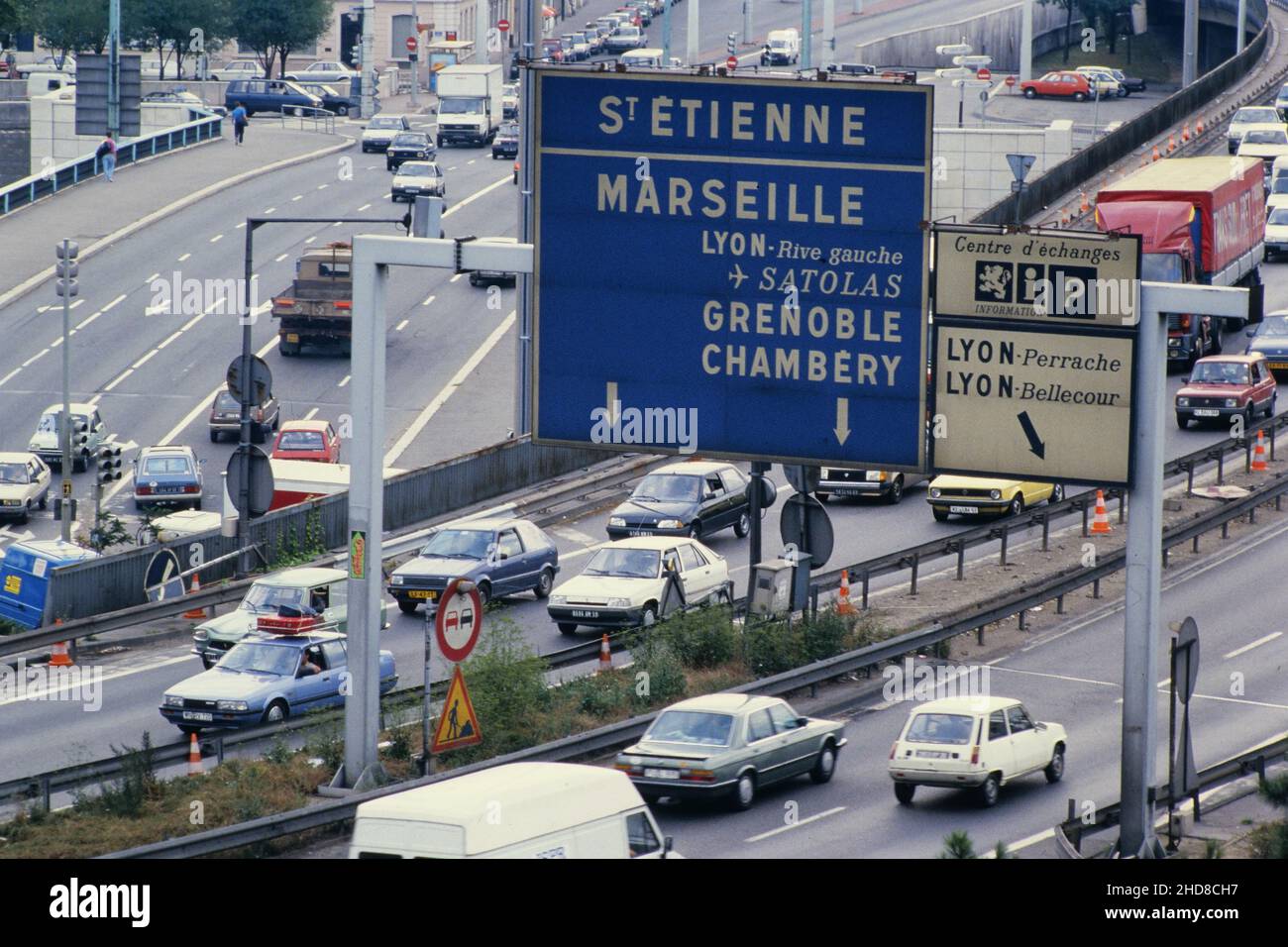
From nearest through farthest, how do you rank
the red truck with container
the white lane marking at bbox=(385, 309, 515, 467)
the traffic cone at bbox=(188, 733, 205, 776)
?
1. the traffic cone at bbox=(188, 733, 205, 776)
2. the red truck with container
3. the white lane marking at bbox=(385, 309, 515, 467)

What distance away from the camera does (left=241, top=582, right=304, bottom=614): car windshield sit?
32500 mm

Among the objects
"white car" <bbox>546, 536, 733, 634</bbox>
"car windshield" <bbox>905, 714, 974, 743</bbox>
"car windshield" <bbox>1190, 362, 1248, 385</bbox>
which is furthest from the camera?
"car windshield" <bbox>1190, 362, 1248, 385</bbox>

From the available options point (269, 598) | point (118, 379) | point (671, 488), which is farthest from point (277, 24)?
point (269, 598)

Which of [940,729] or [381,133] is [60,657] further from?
[381,133]

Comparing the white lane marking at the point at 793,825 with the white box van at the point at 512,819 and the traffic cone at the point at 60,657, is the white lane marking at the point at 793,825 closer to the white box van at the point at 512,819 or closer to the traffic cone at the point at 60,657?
the white box van at the point at 512,819

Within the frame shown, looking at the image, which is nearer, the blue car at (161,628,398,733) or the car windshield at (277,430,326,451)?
the blue car at (161,628,398,733)

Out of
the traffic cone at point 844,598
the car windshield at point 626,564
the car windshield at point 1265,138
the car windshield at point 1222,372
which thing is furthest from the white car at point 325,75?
the traffic cone at point 844,598

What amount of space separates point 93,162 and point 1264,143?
4310cm

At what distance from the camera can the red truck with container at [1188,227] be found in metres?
48.0

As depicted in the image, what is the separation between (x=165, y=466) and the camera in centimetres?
4691

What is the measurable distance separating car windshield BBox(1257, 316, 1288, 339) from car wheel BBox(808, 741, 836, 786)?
2752 cm

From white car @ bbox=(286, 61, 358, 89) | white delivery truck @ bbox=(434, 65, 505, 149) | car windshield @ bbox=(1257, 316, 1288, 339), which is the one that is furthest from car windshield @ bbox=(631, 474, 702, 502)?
white car @ bbox=(286, 61, 358, 89)

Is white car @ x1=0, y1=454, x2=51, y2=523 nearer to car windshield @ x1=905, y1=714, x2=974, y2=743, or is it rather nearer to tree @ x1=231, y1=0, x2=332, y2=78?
car windshield @ x1=905, y1=714, x2=974, y2=743

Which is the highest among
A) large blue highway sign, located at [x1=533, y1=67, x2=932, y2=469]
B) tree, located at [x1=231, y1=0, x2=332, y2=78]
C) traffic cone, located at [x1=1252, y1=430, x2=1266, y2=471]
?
tree, located at [x1=231, y1=0, x2=332, y2=78]
